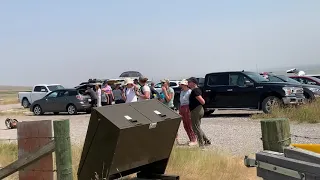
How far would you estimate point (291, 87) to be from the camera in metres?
18.2

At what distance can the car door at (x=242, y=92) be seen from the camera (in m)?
18.6

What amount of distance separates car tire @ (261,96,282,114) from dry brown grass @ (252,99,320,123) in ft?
2.16

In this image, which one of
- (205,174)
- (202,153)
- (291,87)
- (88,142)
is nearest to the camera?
(88,142)

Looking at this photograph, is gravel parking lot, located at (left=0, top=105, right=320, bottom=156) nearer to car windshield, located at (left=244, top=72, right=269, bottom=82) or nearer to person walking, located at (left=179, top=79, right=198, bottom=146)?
person walking, located at (left=179, top=79, right=198, bottom=146)

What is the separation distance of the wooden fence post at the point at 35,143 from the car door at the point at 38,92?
29219mm

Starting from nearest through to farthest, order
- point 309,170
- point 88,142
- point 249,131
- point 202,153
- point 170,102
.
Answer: point 309,170
point 88,142
point 202,153
point 170,102
point 249,131

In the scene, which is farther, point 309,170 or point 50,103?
point 50,103

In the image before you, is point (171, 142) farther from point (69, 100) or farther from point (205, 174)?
point (69, 100)

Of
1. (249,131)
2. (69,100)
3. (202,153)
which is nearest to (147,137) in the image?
(202,153)

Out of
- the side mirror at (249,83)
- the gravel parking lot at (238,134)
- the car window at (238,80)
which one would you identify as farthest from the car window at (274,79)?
the gravel parking lot at (238,134)

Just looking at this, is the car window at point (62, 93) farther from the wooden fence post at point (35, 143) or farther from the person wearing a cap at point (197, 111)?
the wooden fence post at point (35, 143)

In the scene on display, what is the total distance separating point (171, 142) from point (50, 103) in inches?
825

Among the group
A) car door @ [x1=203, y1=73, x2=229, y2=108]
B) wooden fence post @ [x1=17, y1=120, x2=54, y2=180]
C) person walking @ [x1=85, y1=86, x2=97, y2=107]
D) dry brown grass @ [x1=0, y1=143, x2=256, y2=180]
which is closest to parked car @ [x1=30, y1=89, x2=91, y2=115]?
person walking @ [x1=85, y1=86, x2=97, y2=107]

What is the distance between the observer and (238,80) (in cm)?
1922
